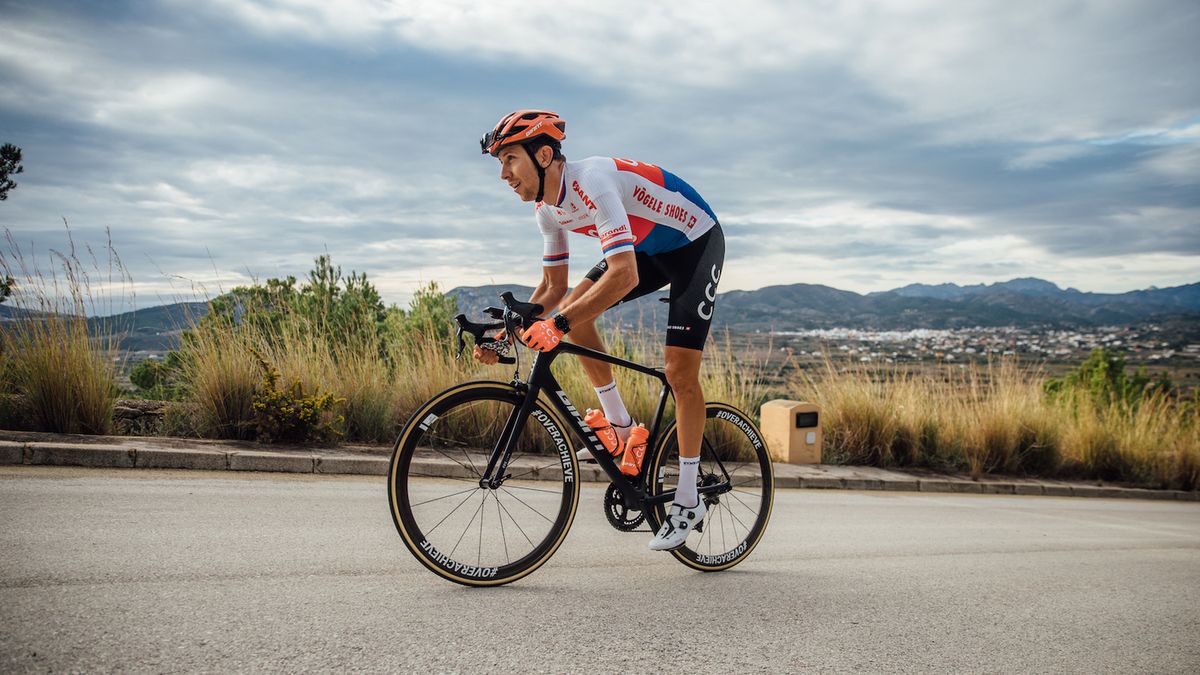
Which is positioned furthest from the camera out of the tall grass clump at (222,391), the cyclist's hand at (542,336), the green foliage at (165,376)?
the green foliage at (165,376)

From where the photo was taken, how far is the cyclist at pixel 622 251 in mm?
4043

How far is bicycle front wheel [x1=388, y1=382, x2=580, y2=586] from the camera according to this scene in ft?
12.4

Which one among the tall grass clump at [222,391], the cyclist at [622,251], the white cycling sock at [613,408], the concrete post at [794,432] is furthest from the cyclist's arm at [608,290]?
the concrete post at [794,432]

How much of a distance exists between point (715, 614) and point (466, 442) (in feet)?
13.8

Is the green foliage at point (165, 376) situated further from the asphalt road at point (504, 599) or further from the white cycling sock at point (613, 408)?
the white cycling sock at point (613, 408)

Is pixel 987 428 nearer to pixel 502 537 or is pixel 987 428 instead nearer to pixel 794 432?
pixel 794 432

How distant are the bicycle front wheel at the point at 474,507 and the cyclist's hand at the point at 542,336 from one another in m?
0.36

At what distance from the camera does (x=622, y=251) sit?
402cm

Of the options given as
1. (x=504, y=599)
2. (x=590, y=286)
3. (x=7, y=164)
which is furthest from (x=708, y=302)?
(x=7, y=164)

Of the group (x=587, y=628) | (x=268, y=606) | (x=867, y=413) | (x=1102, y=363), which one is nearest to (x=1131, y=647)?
(x=587, y=628)

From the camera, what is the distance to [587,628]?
11.5 feet

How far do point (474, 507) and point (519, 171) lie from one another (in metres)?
1.94

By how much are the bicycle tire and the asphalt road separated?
0.21 m

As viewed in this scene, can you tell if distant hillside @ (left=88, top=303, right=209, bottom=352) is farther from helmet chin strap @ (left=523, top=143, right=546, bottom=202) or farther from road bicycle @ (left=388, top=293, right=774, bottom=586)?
helmet chin strap @ (left=523, top=143, right=546, bottom=202)
